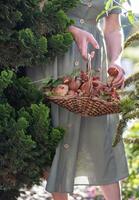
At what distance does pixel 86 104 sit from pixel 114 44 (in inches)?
20.9

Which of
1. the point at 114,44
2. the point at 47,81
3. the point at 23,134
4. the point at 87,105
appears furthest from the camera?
the point at 114,44

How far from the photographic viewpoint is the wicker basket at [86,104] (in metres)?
2.56

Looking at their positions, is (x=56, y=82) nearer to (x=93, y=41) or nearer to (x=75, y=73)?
(x=75, y=73)

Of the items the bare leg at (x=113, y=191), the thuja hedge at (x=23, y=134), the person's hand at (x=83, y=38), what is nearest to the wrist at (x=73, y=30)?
the person's hand at (x=83, y=38)

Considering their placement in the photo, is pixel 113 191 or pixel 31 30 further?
pixel 113 191

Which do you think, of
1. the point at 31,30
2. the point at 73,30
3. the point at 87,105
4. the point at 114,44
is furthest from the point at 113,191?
the point at 31,30

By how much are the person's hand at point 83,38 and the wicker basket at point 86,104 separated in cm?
12

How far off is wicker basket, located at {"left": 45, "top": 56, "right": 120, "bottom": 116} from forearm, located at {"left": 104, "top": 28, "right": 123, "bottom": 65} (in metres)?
0.32

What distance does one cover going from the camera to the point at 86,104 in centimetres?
258

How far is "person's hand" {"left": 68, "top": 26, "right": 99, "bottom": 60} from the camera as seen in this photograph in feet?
A: 9.04

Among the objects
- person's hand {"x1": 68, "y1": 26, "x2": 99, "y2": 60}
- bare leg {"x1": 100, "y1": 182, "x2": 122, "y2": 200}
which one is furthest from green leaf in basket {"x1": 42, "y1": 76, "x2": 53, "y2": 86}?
bare leg {"x1": 100, "y1": 182, "x2": 122, "y2": 200}

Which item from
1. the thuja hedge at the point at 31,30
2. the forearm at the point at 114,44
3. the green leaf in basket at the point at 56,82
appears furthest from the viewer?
the forearm at the point at 114,44

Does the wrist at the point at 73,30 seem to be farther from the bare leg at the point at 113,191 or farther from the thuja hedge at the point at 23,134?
the bare leg at the point at 113,191

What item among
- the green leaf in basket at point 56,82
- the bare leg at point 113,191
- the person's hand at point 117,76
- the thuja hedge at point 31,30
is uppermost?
the thuja hedge at point 31,30
